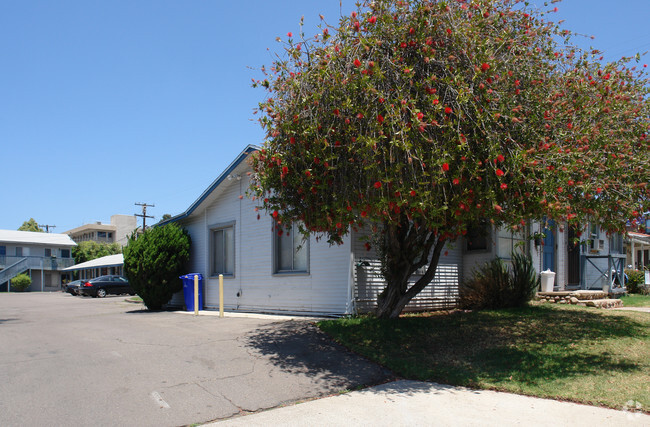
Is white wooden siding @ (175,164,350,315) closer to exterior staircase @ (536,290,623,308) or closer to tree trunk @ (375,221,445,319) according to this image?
tree trunk @ (375,221,445,319)

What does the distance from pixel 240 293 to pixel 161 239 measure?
333 centimetres

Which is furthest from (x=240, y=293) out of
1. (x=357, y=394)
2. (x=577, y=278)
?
(x=577, y=278)

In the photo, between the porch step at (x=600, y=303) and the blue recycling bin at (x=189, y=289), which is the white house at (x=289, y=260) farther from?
the porch step at (x=600, y=303)

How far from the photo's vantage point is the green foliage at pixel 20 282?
47.9 m

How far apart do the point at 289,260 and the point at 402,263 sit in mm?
4102

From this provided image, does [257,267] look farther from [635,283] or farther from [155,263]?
[635,283]

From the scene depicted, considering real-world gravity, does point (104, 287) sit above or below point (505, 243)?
below

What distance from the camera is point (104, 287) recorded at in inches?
1335

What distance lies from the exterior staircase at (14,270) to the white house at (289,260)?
39.4m

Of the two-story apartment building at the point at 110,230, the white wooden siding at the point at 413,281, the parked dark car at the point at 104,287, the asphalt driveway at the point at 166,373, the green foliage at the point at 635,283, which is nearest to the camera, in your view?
the asphalt driveway at the point at 166,373

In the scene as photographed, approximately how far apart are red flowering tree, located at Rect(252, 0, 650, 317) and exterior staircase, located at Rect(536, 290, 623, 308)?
5.41 meters

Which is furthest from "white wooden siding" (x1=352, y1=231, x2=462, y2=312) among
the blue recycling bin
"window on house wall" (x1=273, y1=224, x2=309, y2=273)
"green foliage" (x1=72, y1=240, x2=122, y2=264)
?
"green foliage" (x1=72, y1=240, x2=122, y2=264)

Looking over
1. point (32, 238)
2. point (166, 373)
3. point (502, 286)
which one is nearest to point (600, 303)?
point (502, 286)

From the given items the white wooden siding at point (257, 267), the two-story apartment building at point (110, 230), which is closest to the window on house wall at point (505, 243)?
the white wooden siding at point (257, 267)
